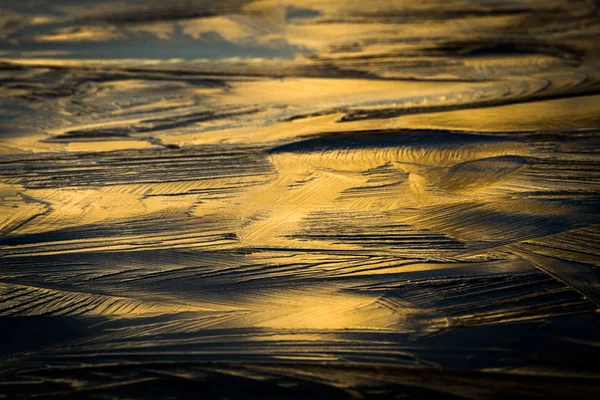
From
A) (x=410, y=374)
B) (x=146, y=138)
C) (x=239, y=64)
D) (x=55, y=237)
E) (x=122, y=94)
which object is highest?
(x=239, y=64)

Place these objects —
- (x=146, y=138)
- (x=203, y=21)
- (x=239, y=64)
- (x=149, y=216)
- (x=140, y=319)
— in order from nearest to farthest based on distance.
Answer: (x=140, y=319) < (x=149, y=216) < (x=146, y=138) < (x=239, y=64) < (x=203, y=21)

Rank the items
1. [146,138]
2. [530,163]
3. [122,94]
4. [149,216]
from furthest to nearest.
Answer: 1. [122,94]
2. [146,138]
3. [530,163]
4. [149,216]

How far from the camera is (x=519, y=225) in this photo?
223 centimetres

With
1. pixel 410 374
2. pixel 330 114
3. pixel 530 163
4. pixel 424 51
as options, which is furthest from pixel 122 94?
pixel 410 374

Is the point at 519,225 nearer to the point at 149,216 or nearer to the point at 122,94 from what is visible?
the point at 149,216

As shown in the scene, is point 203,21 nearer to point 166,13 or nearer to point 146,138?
point 166,13

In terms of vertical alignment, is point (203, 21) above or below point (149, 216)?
above

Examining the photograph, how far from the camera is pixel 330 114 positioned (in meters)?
3.24

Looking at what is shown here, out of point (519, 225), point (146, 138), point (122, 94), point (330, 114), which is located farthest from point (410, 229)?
point (122, 94)

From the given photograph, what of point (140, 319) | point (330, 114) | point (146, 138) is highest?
point (330, 114)

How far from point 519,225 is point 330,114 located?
4.14ft

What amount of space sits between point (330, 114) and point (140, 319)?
1.68m

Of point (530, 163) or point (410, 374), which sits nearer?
point (410, 374)

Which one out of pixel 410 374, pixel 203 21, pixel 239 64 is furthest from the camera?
pixel 203 21
